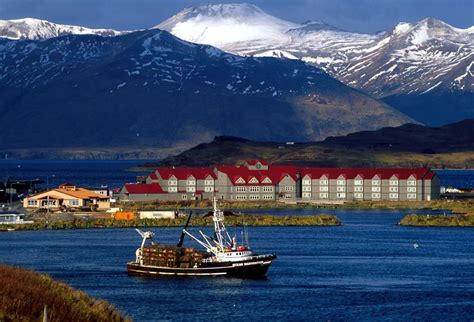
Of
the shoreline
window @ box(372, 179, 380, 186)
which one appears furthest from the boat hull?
window @ box(372, 179, 380, 186)

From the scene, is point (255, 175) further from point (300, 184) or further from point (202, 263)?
point (202, 263)

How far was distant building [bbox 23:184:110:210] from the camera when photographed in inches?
4429

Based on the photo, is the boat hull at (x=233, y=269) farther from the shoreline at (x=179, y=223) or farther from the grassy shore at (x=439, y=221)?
the grassy shore at (x=439, y=221)

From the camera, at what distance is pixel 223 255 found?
61062 millimetres

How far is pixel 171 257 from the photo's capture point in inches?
2415

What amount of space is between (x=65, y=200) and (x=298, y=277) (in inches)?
2206

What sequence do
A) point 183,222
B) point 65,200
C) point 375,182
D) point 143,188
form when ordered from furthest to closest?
point 375,182 → point 143,188 → point 65,200 → point 183,222

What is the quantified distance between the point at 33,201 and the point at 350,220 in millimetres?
26615

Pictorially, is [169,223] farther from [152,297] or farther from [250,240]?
[152,297]

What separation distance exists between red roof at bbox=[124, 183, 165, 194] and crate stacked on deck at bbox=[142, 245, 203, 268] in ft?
213

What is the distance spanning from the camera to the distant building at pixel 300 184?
135125mm

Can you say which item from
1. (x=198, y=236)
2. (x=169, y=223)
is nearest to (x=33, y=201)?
(x=169, y=223)

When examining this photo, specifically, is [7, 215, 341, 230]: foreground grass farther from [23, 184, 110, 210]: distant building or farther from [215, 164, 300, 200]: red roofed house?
[215, 164, 300, 200]: red roofed house

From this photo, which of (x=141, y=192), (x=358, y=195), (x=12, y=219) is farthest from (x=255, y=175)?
(x=12, y=219)
